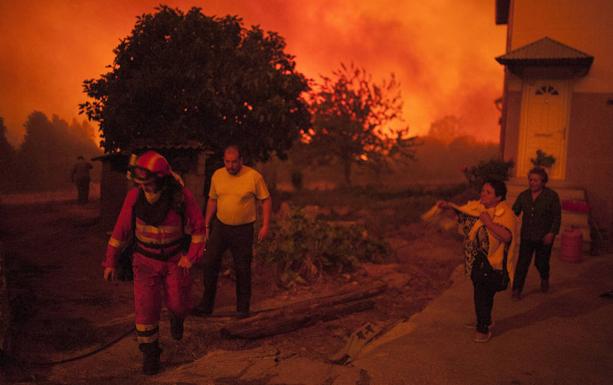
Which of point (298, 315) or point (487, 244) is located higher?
point (487, 244)

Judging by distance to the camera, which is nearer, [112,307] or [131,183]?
[112,307]

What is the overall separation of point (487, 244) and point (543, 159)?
9.44 m

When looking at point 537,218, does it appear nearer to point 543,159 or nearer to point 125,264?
point 125,264

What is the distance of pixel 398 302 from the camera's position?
721cm

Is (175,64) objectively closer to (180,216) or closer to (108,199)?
(108,199)

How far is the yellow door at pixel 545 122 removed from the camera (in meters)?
13.2

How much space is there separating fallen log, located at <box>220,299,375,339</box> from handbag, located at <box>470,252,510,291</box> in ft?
6.17

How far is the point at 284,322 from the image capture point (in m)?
5.57

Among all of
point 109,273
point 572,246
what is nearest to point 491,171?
point 572,246

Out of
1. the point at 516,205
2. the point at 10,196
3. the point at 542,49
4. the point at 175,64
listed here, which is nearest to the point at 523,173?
the point at 542,49

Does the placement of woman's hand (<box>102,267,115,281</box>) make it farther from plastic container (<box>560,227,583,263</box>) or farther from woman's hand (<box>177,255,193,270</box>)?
plastic container (<box>560,227,583,263</box>)

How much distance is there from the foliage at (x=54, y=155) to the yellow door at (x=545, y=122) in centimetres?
1349

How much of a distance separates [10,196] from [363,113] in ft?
65.3

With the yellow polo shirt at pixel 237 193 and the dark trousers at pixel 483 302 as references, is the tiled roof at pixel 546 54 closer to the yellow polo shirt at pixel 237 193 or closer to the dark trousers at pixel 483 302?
the dark trousers at pixel 483 302
